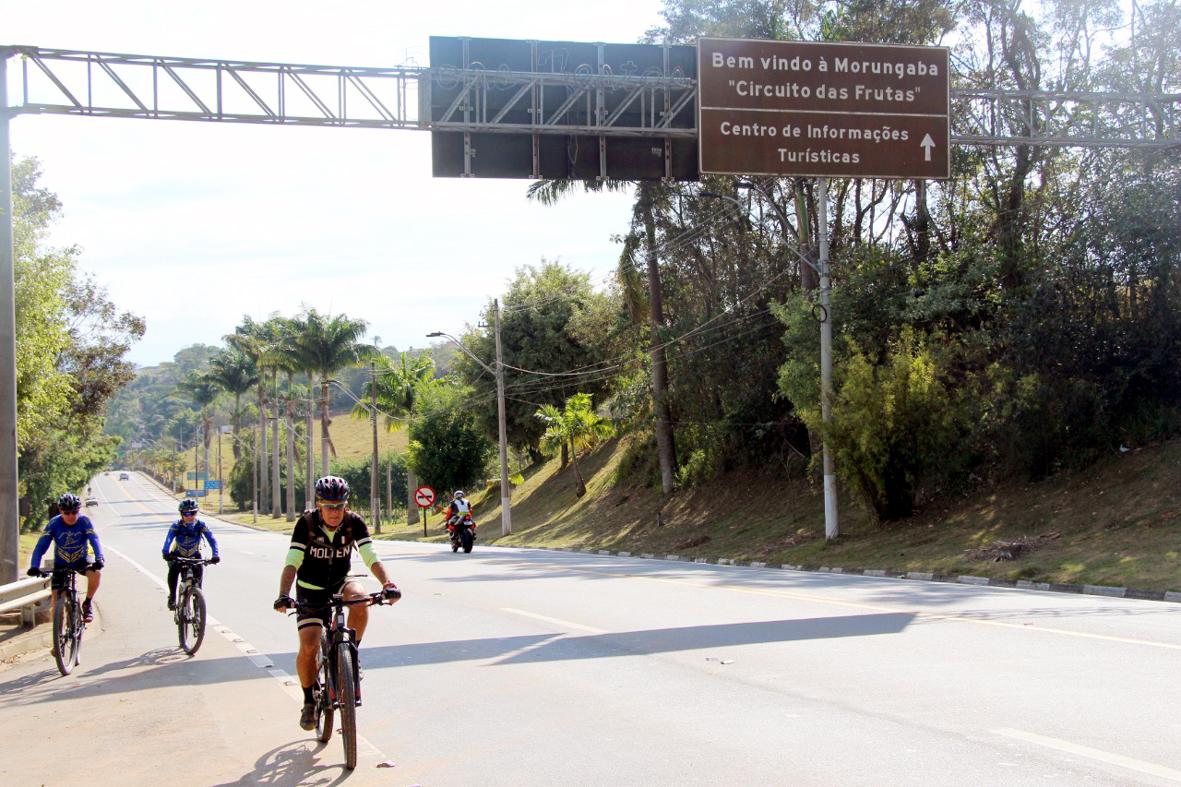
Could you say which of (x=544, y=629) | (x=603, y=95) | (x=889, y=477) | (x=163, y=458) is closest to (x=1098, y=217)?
(x=889, y=477)

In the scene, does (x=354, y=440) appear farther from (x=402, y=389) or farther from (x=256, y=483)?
(x=402, y=389)

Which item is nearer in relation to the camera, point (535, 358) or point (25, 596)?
point (25, 596)

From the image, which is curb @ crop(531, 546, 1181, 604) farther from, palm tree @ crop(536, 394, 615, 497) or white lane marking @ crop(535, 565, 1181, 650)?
palm tree @ crop(536, 394, 615, 497)

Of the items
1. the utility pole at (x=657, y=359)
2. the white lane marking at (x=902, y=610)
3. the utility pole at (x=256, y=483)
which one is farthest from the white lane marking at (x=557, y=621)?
the utility pole at (x=256, y=483)

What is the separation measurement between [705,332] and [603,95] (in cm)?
2090

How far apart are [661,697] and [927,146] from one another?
14408 millimetres

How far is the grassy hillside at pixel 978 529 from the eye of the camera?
20280 millimetres

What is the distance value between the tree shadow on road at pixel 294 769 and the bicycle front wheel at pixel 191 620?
18.8 ft

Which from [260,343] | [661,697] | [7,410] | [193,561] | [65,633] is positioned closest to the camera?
[661,697]

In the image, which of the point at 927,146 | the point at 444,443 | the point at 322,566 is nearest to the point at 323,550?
the point at 322,566

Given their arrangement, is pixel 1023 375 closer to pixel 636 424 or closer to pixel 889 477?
pixel 889 477

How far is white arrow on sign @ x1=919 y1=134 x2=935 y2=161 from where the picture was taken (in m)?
20.9

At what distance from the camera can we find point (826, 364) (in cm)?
2748

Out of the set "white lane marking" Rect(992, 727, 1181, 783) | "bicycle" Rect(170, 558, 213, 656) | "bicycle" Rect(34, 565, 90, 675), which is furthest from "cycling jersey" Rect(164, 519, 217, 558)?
"white lane marking" Rect(992, 727, 1181, 783)
